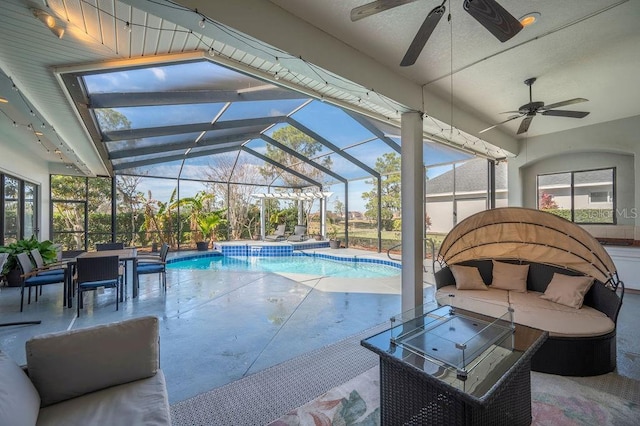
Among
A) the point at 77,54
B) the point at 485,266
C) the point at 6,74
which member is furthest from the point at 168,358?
the point at 485,266

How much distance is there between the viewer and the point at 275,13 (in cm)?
269

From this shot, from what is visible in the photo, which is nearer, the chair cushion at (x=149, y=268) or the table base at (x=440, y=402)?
the table base at (x=440, y=402)

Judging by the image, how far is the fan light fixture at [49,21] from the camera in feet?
7.48

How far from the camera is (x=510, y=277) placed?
13.8ft

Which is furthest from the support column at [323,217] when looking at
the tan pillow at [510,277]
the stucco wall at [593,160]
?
the tan pillow at [510,277]

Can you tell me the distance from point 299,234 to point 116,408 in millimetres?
11136

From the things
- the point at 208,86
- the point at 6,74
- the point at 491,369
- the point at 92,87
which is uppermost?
the point at 208,86

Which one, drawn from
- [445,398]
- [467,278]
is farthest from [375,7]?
A: [467,278]

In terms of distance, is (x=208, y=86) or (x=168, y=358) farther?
(x=208, y=86)

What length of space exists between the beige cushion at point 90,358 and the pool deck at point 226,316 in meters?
0.72

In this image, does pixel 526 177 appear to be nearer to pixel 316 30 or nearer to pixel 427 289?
pixel 427 289

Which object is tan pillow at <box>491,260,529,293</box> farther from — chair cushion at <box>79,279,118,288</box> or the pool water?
chair cushion at <box>79,279,118,288</box>

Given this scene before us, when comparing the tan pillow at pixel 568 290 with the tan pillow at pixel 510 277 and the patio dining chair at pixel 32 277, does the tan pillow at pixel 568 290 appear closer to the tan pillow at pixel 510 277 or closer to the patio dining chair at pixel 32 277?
the tan pillow at pixel 510 277

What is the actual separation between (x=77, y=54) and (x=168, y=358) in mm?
3363
